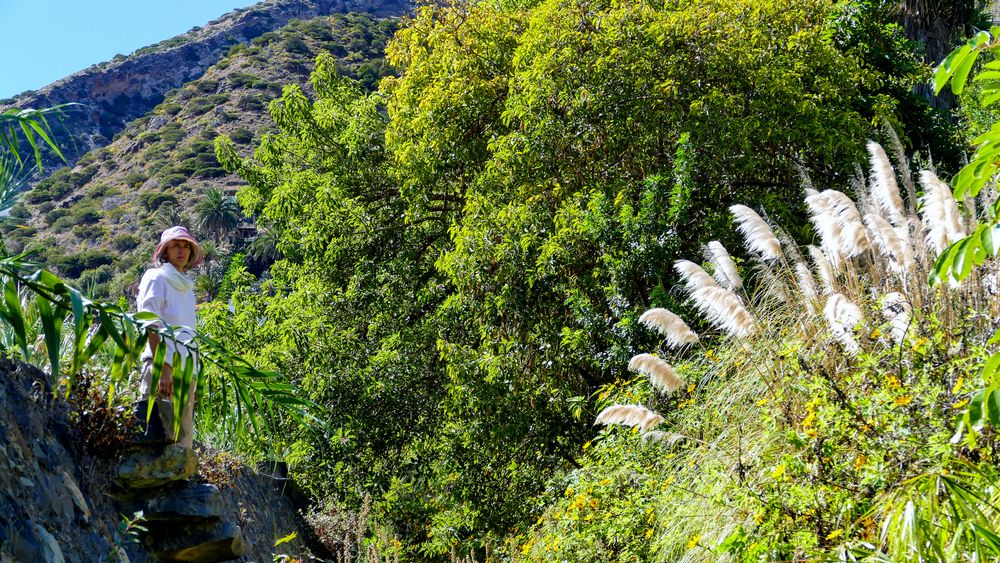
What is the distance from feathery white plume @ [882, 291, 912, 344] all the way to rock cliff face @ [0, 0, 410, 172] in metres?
59.9

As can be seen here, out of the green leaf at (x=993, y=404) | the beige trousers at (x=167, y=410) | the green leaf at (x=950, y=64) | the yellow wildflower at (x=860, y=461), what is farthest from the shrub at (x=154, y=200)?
the green leaf at (x=993, y=404)

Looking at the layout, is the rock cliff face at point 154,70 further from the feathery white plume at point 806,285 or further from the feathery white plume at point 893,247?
the feathery white plume at point 893,247

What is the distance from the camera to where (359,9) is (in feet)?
257

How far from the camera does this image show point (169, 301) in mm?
5578

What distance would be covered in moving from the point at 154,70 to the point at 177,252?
69889 millimetres

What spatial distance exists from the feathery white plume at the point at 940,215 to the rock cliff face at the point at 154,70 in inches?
2338

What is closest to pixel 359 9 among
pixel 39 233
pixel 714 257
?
pixel 39 233

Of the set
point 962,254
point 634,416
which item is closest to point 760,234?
point 634,416

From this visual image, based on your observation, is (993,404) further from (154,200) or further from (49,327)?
(154,200)

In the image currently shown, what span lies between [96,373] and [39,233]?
44148 millimetres

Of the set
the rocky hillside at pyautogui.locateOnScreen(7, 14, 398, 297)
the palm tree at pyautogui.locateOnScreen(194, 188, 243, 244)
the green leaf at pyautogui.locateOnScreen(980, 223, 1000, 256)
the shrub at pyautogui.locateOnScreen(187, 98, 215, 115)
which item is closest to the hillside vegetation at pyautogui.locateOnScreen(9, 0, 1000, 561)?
the green leaf at pyautogui.locateOnScreen(980, 223, 1000, 256)

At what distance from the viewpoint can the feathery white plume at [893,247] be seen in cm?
546

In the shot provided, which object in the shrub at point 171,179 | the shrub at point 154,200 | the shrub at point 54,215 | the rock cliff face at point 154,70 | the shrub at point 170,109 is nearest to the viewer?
the shrub at point 154,200

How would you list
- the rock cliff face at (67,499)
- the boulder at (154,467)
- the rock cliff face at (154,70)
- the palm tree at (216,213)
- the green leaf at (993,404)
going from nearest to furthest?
the green leaf at (993,404) < the rock cliff face at (67,499) < the boulder at (154,467) < the palm tree at (216,213) < the rock cliff face at (154,70)
